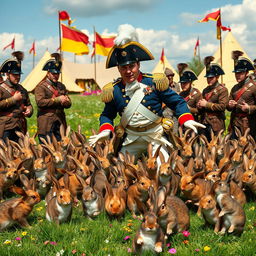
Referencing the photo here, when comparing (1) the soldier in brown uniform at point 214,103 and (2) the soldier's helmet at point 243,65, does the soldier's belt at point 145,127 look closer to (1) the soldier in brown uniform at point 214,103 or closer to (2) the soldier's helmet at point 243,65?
(1) the soldier in brown uniform at point 214,103

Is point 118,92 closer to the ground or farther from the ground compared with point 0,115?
farther from the ground

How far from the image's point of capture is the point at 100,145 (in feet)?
24.5

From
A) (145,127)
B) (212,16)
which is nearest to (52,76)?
(145,127)

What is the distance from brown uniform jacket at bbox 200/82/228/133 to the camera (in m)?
8.92

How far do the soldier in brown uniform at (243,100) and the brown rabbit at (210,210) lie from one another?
4262mm

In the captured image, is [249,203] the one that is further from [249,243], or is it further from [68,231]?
[68,231]

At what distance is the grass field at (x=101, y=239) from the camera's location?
4375 mm

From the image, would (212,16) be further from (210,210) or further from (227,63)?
(210,210)

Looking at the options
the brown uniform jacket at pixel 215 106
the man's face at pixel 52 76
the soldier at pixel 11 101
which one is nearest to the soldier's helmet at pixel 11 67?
the soldier at pixel 11 101

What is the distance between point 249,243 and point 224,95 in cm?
504

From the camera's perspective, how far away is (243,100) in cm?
866

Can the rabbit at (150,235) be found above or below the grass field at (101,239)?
above

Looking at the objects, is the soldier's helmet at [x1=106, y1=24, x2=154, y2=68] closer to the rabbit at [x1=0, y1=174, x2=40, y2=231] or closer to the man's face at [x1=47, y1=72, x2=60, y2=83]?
the rabbit at [x1=0, y1=174, x2=40, y2=231]

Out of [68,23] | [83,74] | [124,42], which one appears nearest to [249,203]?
[124,42]
